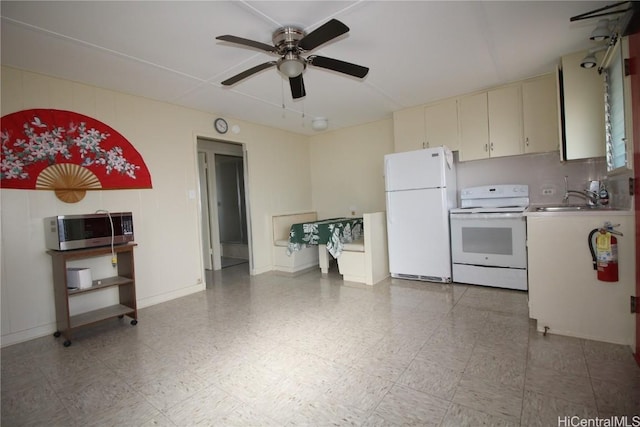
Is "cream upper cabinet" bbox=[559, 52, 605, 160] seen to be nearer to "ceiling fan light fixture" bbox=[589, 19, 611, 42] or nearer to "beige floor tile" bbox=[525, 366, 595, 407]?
"ceiling fan light fixture" bbox=[589, 19, 611, 42]

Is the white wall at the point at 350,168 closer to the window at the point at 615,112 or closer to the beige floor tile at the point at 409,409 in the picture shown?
the window at the point at 615,112

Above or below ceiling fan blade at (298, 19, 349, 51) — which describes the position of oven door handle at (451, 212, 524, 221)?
below

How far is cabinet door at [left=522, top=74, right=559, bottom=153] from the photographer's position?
325 cm

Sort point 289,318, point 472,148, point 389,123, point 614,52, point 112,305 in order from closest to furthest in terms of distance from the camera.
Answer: point 614,52, point 289,318, point 112,305, point 472,148, point 389,123

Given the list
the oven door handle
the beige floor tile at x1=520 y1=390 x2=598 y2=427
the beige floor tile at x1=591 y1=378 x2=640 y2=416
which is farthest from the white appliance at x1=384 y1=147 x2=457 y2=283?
the beige floor tile at x1=520 y1=390 x2=598 y2=427

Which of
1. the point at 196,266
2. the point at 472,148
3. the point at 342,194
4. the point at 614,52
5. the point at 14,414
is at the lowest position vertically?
the point at 14,414

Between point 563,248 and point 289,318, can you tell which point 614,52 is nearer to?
point 563,248

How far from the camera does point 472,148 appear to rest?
3746 millimetres

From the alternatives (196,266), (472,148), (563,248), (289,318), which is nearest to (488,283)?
(563,248)

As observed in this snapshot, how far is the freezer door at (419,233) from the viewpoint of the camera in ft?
11.7

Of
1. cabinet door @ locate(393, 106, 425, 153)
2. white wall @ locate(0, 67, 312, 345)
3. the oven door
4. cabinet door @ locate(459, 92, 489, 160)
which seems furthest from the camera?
cabinet door @ locate(393, 106, 425, 153)

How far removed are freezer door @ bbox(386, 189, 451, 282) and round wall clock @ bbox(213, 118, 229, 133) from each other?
2.52 m

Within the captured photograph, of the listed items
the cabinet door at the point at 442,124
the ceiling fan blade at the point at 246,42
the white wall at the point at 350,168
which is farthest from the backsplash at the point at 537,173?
the ceiling fan blade at the point at 246,42

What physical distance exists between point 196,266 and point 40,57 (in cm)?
256
